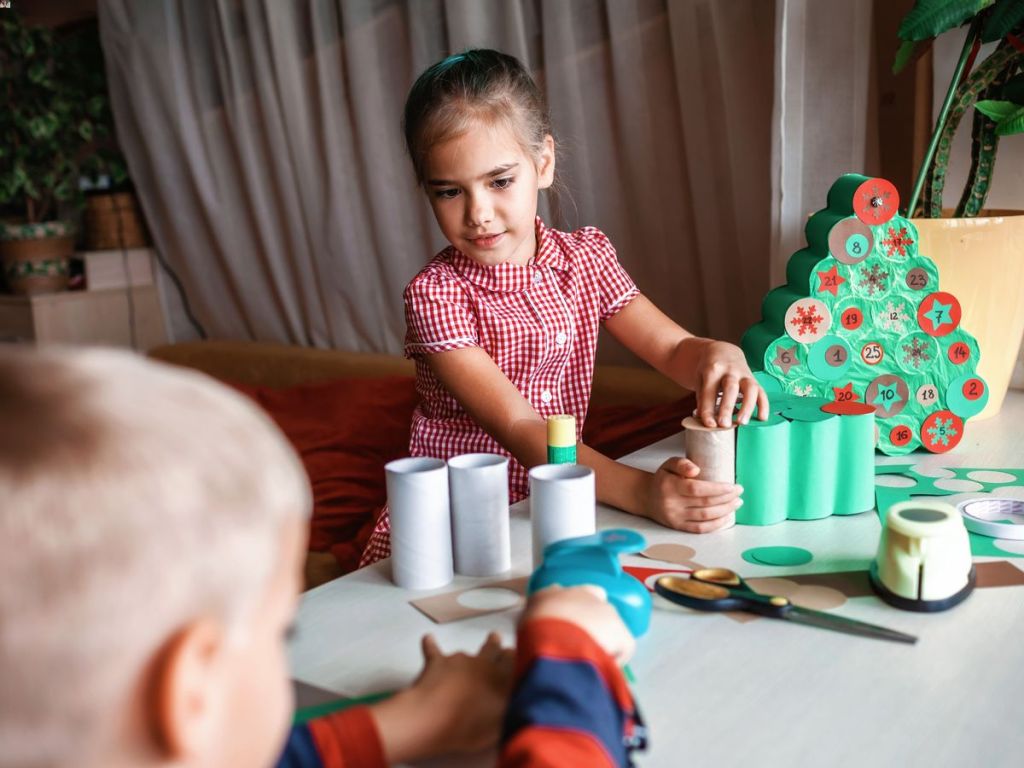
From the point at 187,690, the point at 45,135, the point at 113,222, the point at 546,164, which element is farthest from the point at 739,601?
the point at 113,222

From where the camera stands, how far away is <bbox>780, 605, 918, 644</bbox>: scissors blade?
0.75 m

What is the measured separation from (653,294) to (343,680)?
4.89 ft

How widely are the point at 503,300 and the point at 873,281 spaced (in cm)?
50

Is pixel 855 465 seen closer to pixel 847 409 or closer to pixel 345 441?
pixel 847 409

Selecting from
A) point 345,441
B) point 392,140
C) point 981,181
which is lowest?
point 345,441

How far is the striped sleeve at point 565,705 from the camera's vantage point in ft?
1.70

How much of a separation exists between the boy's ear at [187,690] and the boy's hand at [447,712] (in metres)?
0.21

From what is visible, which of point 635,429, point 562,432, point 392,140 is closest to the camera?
point 562,432

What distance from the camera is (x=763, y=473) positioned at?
39.7 inches

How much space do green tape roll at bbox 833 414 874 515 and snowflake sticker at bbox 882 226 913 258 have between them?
0.30 m

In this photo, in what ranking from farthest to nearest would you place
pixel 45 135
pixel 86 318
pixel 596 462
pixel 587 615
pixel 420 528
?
pixel 86 318
pixel 45 135
pixel 596 462
pixel 420 528
pixel 587 615

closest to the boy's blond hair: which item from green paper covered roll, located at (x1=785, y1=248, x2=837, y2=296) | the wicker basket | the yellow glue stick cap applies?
the yellow glue stick cap

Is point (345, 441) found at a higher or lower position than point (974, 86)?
lower

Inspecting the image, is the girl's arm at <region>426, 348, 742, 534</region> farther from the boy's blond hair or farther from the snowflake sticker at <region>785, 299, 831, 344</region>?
the boy's blond hair
